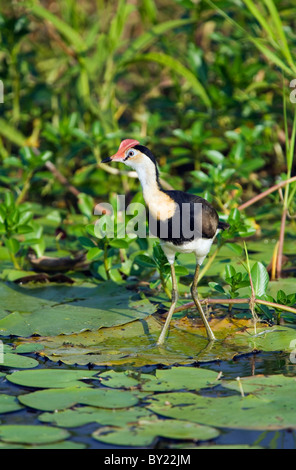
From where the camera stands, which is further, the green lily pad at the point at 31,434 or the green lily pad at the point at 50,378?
the green lily pad at the point at 50,378

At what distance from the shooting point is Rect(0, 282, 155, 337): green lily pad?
3400mm

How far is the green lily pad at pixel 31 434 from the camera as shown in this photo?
7.59 ft

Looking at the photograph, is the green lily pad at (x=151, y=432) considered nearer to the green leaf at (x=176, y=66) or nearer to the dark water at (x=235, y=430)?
the dark water at (x=235, y=430)

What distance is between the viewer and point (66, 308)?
366 centimetres

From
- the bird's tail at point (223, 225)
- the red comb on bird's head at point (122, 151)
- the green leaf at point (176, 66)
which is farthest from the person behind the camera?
the green leaf at point (176, 66)

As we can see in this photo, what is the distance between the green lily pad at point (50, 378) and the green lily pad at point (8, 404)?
108 mm

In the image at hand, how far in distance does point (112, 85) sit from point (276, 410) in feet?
12.7

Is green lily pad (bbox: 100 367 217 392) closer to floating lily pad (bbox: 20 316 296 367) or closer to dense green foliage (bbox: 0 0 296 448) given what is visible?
dense green foliage (bbox: 0 0 296 448)

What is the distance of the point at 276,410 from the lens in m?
2.51

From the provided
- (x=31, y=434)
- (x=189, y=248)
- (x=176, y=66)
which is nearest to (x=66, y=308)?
(x=189, y=248)

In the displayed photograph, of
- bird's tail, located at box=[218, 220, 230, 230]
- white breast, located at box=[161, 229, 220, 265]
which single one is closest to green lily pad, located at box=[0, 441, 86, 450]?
white breast, located at box=[161, 229, 220, 265]

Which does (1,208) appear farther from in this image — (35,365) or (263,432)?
(263,432)

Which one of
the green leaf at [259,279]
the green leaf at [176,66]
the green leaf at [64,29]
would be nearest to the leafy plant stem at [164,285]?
the green leaf at [259,279]
